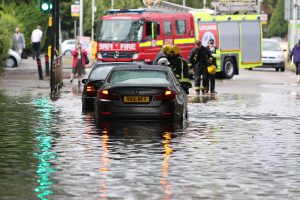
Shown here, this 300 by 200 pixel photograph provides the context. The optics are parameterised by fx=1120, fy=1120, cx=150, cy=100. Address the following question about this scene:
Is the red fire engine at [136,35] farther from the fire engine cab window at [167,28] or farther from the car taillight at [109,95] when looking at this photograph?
the car taillight at [109,95]

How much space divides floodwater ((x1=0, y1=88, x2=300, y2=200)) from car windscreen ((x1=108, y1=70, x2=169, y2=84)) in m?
0.85

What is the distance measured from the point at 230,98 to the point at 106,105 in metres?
11.6

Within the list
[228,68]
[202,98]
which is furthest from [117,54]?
[202,98]

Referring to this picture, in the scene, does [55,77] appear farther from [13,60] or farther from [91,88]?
[13,60]

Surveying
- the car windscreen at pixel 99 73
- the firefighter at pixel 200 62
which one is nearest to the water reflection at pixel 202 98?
the firefighter at pixel 200 62

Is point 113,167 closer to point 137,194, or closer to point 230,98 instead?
point 137,194

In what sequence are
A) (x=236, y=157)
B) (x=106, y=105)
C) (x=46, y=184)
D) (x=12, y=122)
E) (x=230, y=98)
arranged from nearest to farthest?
1. (x=46, y=184)
2. (x=236, y=157)
3. (x=106, y=105)
4. (x=12, y=122)
5. (x=230, y=98)

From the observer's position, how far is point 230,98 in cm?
3191

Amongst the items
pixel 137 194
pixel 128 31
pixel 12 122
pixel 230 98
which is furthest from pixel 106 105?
pixel 128 31

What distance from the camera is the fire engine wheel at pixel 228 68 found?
46.4m

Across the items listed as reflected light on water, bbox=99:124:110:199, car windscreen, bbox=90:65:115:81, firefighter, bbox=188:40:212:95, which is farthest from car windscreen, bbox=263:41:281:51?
reflected light on water, bbox=99:124:110:199

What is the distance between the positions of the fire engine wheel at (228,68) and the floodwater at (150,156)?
1981cm

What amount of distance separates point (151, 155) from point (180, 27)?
30870 mm

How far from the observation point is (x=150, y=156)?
15844 mm
